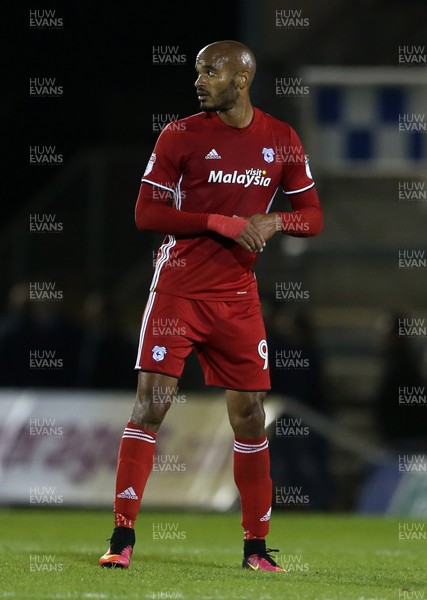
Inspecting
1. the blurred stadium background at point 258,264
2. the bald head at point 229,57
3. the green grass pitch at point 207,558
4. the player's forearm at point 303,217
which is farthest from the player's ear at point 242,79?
the blurred stadium background at point 258,264

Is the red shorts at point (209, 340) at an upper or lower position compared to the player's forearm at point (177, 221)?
lower

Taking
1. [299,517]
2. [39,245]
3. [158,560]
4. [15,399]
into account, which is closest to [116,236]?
[39,245]

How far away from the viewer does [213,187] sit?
629 centimetres

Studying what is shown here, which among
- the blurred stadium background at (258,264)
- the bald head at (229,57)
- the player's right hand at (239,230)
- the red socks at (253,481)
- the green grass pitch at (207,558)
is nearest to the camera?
the green grass pitch at (207,558)

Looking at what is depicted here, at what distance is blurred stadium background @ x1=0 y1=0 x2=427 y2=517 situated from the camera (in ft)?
36.7

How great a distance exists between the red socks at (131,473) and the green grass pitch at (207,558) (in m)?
0.26

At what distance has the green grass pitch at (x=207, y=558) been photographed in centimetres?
544

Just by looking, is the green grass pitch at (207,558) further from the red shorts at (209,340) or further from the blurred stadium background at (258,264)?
the red shorts at (209,340)

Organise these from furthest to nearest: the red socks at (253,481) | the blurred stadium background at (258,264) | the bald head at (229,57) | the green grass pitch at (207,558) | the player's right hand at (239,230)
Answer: the blurred stadium background at (258,264) < the red socks at (253,481) < the bald head at (229,57) < the player's right hand at (239,230) < the green grass pitch at (207,558)

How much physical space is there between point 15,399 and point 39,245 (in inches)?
78.6

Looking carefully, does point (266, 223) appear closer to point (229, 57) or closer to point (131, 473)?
point (229, 57)

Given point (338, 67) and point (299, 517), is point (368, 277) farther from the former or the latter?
point (299, 517)

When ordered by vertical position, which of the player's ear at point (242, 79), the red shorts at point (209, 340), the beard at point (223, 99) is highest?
the player's ear at point (242, 79)

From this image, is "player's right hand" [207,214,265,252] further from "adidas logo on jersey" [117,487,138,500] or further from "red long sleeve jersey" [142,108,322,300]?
"adidas logo on jersey" [117,487,138,500]
